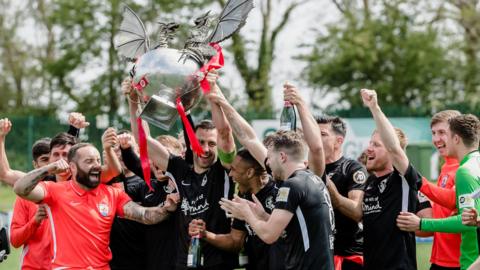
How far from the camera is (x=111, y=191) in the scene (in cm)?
686

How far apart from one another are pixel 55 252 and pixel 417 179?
3098 millimetres

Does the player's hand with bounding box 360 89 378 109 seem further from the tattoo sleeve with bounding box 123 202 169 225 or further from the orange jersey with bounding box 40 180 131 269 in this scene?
the orange jersey with bounding box 40 180 131 269

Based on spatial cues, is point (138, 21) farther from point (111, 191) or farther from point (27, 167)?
point (27, 167)

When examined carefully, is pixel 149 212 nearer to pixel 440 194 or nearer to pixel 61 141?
pixel 61 141

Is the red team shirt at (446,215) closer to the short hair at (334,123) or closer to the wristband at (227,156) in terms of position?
the short hair at (334,123)

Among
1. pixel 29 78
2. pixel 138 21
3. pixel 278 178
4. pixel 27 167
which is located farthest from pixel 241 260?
pixel 29 78

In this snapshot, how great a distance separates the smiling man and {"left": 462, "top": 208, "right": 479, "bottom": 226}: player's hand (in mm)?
2527

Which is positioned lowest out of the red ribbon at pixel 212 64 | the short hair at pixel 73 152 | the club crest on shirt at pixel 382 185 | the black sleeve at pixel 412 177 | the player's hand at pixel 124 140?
the club crest on shirt at pixel 382 185

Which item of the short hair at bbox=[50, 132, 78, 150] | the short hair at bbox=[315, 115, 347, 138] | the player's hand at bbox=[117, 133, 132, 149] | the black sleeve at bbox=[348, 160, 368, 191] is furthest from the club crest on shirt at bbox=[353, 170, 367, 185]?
the short hair at bbox=[50, 132, 78, 150]

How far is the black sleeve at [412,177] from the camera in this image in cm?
619

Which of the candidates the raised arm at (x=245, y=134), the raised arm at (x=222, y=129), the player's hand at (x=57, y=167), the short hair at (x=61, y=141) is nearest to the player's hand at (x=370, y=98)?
the raised arm at (x=245, y=134)

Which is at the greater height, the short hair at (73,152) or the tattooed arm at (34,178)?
the short hair at (73,152)

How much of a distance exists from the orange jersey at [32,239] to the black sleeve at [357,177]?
2796 mm

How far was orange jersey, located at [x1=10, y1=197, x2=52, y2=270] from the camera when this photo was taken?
7020mm
